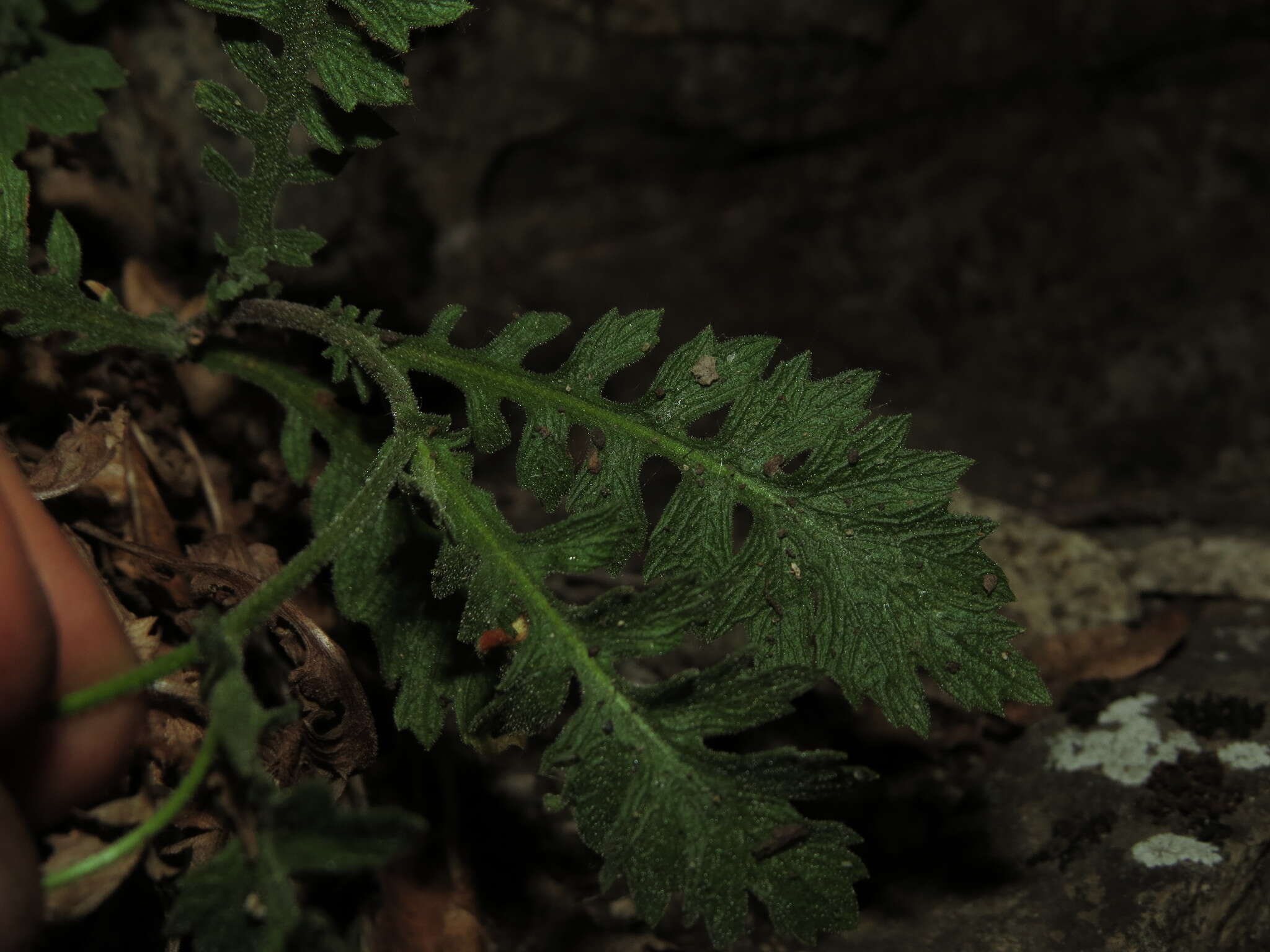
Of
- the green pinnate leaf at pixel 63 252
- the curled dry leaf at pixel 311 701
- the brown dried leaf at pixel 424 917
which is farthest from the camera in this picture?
the brown dried leaf at pixel 424 917

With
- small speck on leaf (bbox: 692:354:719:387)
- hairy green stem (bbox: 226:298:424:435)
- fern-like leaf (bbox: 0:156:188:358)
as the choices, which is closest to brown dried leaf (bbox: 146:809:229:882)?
hairy green stem (bbox: 226:298:424:435)

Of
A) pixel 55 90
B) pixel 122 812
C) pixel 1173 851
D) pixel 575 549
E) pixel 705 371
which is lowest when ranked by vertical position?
pixel 1173 851

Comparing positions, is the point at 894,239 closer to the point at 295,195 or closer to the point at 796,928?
the point at 295,195

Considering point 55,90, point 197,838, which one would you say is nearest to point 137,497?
point 197,838

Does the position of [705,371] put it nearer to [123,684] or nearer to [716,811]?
[716,811]

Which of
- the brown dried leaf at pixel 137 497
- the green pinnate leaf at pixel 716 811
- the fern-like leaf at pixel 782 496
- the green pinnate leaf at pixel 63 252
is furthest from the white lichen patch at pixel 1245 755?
the green pinnate leaf at pixel 63 252

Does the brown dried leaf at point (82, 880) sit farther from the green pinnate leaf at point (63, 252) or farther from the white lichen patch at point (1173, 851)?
the white lichen patch at point (1173, 851)

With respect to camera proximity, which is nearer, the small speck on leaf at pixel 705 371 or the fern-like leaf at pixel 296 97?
the fern-like leaf at pixel 296 97
